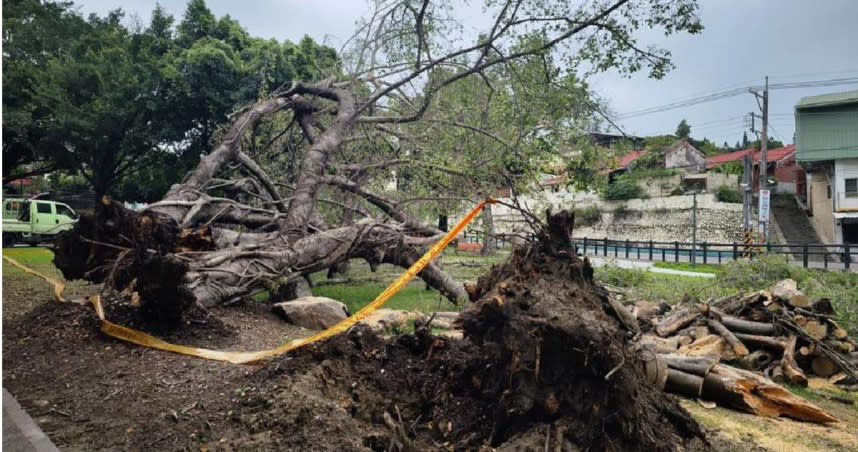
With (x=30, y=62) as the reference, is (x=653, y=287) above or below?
below

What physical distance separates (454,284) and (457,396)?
637 cm

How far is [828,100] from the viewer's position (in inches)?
1055

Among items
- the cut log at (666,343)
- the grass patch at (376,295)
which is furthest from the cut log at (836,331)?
the grass patch at (376,295)

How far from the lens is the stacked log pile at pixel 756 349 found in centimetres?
487

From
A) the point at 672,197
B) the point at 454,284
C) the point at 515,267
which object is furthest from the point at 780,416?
the point at 672,197

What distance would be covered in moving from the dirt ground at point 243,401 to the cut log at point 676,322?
1686 mm

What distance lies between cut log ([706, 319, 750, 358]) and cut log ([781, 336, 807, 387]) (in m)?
0.41

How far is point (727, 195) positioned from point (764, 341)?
25547 millimetres

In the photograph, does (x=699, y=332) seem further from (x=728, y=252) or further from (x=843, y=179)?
(x=843, y=179)

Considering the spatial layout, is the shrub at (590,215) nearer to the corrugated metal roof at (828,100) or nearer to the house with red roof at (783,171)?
the house with red roof at (783,171)

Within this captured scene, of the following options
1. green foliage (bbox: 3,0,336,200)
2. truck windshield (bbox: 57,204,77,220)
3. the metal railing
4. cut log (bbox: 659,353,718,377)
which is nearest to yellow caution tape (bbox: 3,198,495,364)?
cut log (bbox: 659,353,718,377)

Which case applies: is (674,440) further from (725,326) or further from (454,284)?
(454,284)

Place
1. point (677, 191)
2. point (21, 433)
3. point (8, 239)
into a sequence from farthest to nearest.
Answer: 1. point (677, 191)
2. point (8, 239)
3. point (21, 433)

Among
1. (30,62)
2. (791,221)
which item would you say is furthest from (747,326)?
(791,221)
